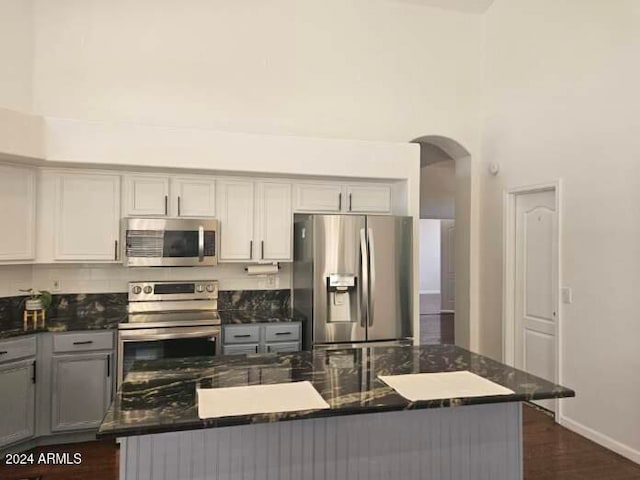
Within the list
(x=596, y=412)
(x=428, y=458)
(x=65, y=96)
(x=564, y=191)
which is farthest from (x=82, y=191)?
(x=596, y=412)

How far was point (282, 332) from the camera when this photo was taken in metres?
3.93

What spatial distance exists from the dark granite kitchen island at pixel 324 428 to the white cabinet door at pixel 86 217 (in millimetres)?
1747

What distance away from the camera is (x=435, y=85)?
199 inches

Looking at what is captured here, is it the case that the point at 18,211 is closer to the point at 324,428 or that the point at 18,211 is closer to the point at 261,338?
the point at 261,338

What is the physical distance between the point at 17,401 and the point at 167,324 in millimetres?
1116

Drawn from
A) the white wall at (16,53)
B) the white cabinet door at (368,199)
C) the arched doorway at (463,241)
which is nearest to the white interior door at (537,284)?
the arched doorway at (463,241)

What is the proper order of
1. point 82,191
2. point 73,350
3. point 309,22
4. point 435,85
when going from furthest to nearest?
point 435,85, point 309,22, point 82,191, point 73,350

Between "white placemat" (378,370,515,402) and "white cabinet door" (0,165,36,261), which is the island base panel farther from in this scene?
"white cabinet door" (0,165,36,261)

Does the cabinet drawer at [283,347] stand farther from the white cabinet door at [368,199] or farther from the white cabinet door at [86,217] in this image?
the white cabinet door at [86,217]

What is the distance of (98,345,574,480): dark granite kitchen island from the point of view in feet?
5.79

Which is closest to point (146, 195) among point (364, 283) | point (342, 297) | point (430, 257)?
point (342, 297)

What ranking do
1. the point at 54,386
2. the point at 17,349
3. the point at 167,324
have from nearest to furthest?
the point at 17,349, the point at 54,386, the point at 167,324

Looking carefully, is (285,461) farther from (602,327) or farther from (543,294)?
(543,294)

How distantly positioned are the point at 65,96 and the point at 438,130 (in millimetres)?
3621
